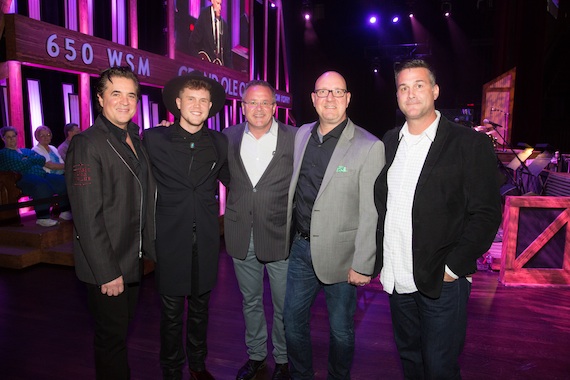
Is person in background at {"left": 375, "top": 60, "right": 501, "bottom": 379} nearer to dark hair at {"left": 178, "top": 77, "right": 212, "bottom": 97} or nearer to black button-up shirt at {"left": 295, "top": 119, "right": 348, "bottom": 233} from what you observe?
black button-up shirt at {"left": 295, "top": 119, "right": 348, "bottom": 233}

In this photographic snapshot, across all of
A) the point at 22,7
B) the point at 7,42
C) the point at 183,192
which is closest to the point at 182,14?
the point at 22,7

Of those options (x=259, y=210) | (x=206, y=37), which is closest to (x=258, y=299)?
(x=259, y=210)

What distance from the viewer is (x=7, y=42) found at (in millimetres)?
3947

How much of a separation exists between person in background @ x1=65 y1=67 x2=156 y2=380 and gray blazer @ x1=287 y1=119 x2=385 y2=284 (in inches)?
34.9

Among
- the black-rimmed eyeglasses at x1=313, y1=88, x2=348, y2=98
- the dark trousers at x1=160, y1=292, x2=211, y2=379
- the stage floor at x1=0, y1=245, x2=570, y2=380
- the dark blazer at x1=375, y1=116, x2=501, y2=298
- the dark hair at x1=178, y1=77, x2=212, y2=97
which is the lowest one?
the stage floor at x1=0, y1=245, x2=570, y2=380

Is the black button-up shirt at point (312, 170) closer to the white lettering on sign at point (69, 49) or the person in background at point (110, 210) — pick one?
the person in background at point (110, 210)

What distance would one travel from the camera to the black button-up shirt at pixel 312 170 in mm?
2211

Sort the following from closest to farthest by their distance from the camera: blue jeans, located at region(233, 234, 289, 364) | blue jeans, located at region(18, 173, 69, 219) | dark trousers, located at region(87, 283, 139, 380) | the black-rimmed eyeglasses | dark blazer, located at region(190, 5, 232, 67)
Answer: dark trousers, located at region(87, 283, 139, 380) < the black-rimmed eyeglasses < blue jeans, located at region(233, 234, 289, 364) < blue jeans, located at region(18, 173, 69, 219) < dark blazer, located at region(190, 5, 232, 67)

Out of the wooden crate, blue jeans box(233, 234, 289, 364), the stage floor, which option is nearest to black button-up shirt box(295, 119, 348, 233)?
blue jeans box(233, 234, 289, 364)

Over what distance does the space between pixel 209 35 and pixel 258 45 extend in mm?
3160

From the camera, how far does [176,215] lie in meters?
2.31

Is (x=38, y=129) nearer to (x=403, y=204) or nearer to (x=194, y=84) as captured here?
(x=194, y=84)

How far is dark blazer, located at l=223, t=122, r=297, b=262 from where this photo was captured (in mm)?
2436

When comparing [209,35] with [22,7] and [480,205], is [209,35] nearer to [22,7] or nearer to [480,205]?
[22,7]
